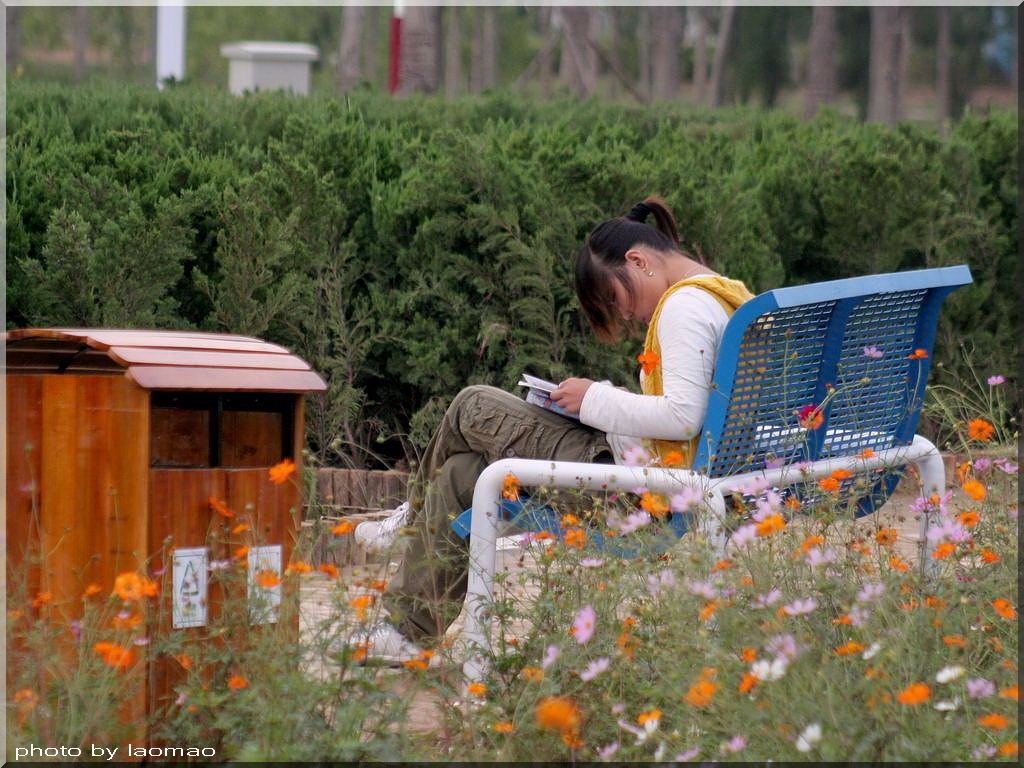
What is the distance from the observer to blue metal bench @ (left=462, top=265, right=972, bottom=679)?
2.90m

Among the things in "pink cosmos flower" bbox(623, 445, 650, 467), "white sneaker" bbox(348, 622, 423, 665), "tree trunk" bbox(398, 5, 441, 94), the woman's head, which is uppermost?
"tree trunk" bbox(398, 5, 441, 94)

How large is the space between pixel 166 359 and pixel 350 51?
1940 cm

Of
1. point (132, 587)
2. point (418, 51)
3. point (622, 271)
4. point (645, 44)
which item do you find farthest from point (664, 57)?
point (132, 587)

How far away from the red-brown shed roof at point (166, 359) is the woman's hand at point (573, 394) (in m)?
0.72

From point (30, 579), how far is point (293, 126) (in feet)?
10.8

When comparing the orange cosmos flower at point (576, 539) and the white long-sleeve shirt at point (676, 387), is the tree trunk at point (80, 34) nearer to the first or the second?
the white long-sleeve shirt at point (676, 387)

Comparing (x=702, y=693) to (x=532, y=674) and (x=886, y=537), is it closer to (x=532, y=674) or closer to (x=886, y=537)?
(x=532, y=674)

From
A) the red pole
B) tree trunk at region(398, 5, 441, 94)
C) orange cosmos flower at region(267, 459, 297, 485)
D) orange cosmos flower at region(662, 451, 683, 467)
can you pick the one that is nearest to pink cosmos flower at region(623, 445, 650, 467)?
orange cosmos flower at region(662, 451, 683, 467)

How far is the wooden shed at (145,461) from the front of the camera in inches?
101

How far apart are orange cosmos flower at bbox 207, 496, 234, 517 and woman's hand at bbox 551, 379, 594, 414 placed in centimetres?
95

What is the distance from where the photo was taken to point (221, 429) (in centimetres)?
273

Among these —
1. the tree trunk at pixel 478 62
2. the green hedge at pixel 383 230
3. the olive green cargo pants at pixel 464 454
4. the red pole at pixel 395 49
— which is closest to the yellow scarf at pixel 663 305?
the olive green cargo pants at pixel 464 454

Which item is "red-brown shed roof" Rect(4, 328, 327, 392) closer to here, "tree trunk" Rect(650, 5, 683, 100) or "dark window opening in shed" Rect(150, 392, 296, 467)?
"dark window opening in shed" Rect(150, 392, 296, 467)

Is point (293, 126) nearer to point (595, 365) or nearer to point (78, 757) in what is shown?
point (595, 365)
